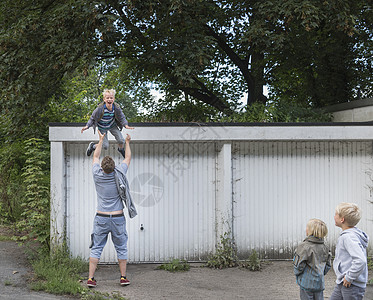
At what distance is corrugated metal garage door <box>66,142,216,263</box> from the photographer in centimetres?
912

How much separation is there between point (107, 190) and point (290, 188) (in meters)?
4.21

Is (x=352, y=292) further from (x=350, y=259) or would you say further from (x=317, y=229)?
(x=317, y=229)

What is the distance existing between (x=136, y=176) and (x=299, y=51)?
11.2 metres

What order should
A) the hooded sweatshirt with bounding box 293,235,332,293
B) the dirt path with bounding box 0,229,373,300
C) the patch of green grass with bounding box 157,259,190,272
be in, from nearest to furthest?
1. the hooded sweatshirt with bounding box 293,235,332,293
2. the dirt path with bounding box 0,229,373,300
3. the patch of green grass with bounding box 157,259,190,272

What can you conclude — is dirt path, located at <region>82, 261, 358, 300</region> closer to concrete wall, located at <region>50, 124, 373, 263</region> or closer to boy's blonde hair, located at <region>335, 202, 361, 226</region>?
concrete wall, located at <region>50, 124, 373, 263</region>

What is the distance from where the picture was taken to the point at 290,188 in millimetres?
9555

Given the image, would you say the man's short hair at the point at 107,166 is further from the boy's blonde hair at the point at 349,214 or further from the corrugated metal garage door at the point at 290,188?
the boy's blonde hair at the point at 349,214

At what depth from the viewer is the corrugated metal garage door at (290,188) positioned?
9.43 metres

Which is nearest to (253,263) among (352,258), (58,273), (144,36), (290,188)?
(290,188)

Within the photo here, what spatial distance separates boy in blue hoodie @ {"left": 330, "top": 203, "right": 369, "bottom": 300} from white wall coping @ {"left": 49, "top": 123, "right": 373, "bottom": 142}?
182 inches

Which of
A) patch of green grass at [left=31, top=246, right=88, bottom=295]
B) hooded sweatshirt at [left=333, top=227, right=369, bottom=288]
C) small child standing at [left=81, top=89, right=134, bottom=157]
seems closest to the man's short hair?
small child standing at [left=81, top=89, right=134, bottom=157]

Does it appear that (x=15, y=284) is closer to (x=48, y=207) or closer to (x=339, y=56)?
(x=48, y=207)

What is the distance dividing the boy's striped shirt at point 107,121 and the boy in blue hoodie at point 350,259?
333 centimetres

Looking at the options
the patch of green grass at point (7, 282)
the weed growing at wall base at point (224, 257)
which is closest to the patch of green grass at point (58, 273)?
the patch of green grass at point (7, 282)
